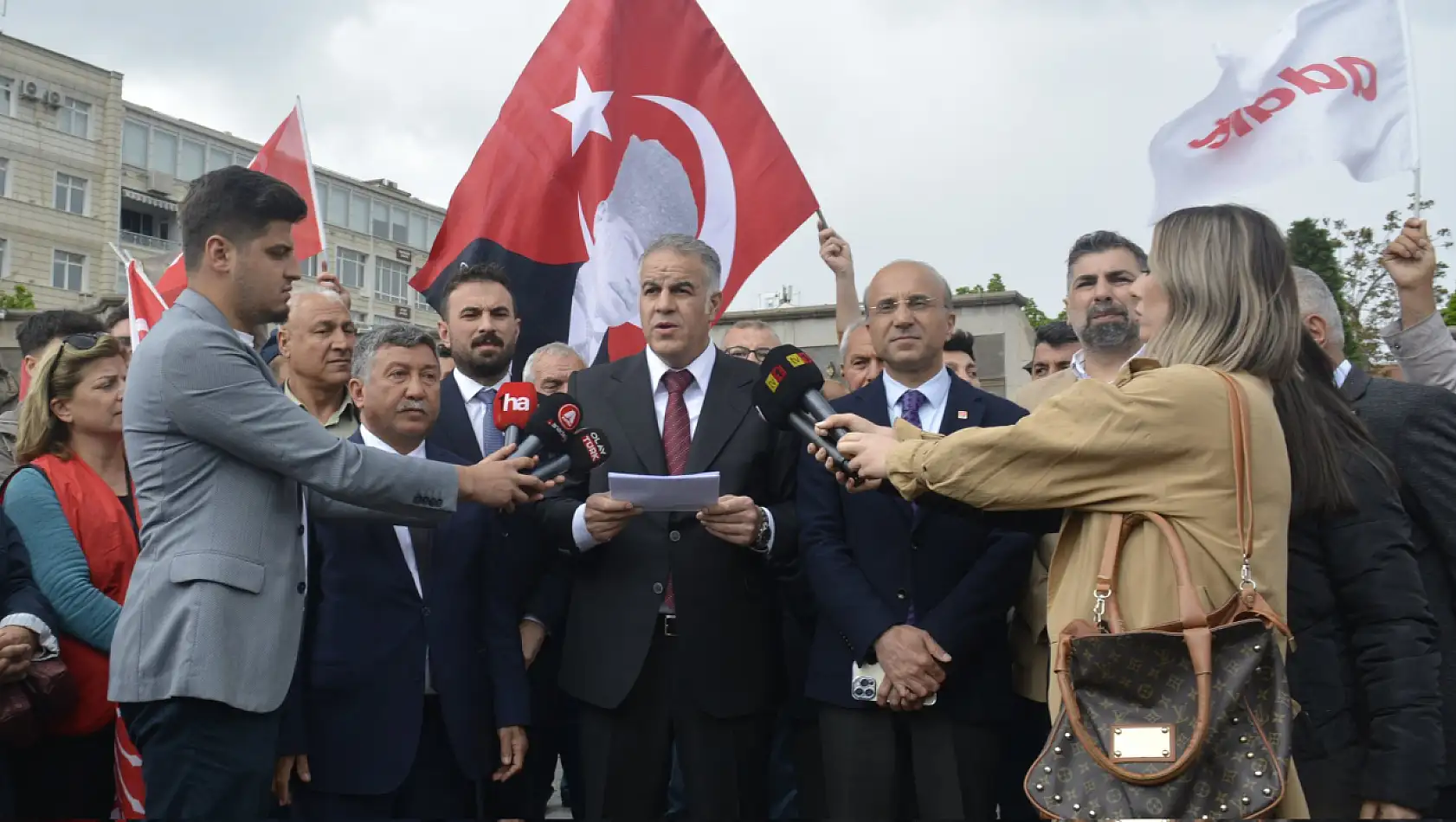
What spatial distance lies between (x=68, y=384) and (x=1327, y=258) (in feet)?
70.7

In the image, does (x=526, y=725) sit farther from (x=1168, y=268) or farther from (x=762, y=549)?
(x=1168, y=268)

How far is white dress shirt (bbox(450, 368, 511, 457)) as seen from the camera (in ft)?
19.6

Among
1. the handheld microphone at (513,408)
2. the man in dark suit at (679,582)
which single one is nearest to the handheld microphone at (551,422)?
the handheld microphone at (513,408)

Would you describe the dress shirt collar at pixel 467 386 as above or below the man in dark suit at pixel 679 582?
above

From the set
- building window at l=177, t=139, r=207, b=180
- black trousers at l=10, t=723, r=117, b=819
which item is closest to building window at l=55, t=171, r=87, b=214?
building window at l=177, t=139, r=207, b=180

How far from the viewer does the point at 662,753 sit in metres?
4.72

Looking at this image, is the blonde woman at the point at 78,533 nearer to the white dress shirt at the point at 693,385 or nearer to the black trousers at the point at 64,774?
the black trousers at the point at 64,774

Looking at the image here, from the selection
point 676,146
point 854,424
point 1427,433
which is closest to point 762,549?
point 854,424

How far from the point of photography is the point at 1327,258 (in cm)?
2225

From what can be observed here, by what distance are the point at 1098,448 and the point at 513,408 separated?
224cm

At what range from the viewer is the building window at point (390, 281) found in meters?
63.5

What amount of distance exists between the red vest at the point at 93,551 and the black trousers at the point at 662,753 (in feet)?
6.03

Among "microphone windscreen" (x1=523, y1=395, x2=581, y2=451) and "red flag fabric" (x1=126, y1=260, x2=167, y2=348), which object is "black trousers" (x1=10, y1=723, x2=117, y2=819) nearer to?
"microphone windscreen" (x1=523, y1=395, x2=581, y2=451)

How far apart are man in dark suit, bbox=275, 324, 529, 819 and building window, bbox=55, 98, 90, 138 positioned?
51.1 metres
